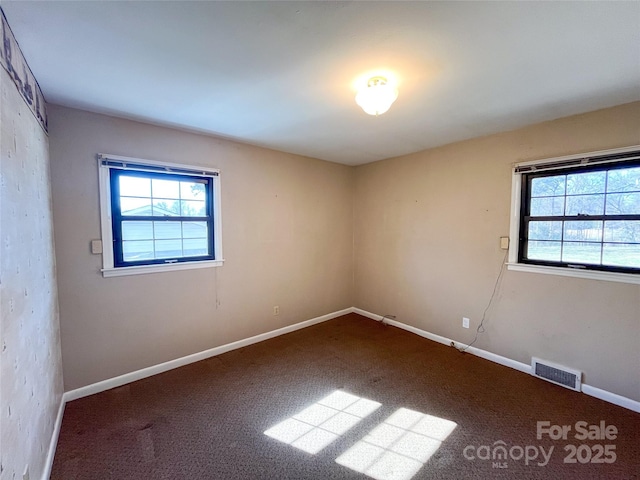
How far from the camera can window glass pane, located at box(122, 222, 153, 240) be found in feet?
8.33

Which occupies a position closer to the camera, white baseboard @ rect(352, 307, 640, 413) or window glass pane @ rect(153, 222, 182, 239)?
white baseboard @ rect(352, 307, 640, 413)

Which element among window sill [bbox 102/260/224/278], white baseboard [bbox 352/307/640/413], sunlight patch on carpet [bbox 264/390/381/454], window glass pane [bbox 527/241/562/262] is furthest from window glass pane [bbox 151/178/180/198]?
window glass pane [bbox 527/241/562/262]

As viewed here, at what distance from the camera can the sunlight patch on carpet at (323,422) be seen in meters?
1.90

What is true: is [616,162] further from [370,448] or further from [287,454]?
[287,454]

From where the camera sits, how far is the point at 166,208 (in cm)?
277

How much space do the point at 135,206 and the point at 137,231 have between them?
0.23 meters

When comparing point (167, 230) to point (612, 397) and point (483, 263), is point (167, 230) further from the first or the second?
point (612, 397)

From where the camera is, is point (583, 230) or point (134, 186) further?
point (134, 186)

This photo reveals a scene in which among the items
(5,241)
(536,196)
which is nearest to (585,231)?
(536,196)

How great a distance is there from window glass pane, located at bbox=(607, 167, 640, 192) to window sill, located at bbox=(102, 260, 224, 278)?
3679mm

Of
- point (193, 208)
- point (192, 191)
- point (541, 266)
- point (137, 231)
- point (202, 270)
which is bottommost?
point (202, 270)

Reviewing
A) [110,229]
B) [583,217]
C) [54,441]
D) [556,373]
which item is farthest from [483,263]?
[54,441]

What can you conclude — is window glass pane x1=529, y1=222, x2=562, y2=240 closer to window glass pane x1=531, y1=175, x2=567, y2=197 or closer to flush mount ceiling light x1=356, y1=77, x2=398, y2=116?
window glass pane x1=531, y1=175, x2=567, y2=197

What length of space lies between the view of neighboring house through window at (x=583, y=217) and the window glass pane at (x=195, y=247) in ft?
10.9
